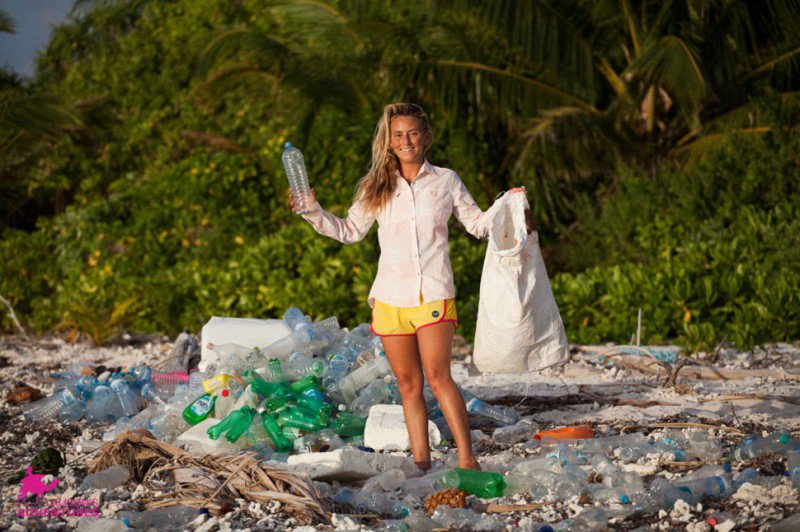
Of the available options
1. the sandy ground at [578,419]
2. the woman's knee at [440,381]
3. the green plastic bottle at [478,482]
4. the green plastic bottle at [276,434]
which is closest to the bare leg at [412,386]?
the woman's knee at [440,381]

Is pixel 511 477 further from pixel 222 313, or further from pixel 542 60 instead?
pixel 542 60

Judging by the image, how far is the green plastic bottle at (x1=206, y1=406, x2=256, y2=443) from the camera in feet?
14.0

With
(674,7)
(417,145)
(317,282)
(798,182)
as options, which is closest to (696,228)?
(798,182)

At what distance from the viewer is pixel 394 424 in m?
4.41

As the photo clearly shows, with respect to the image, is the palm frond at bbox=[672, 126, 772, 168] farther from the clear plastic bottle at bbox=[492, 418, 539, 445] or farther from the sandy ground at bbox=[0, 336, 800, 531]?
the clear plastic bottle at bbox=[492, 418, 539, 445]

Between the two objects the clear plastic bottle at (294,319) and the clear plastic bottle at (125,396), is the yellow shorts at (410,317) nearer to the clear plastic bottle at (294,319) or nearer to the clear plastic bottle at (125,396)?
the clear plastic bottle at (294,319)

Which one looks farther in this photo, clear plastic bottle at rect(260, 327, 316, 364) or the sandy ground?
clear plastic bottle at rect(260, 327, 316, 364)

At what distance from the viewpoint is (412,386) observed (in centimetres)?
392

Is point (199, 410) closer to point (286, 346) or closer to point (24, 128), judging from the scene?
point (286, 346)

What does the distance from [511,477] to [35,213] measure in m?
11.7

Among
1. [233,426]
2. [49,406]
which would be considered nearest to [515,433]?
[233,426]

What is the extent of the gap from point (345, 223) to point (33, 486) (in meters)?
1.83

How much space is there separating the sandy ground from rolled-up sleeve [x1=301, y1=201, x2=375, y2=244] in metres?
1.14

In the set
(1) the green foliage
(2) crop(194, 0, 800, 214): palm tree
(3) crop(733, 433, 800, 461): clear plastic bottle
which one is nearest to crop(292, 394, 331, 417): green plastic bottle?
(3) crop(733, 433, 800, 461): clear plastic bottle
